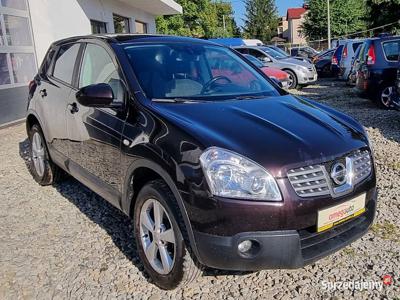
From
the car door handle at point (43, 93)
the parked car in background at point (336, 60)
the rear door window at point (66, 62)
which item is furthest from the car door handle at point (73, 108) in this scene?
the parked car in background at point (336, 60)

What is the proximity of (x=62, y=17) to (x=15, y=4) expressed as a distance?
1.60 m

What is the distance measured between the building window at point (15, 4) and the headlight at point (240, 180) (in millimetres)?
8619

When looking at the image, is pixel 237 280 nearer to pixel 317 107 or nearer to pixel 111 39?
pixel 317 107

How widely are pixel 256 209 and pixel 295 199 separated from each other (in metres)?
0.23

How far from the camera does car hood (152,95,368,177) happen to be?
236 cm

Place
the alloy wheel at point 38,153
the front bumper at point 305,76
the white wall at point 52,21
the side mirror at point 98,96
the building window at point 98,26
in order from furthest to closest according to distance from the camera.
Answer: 1. the front bumper at point 305,76
2. the building window at point 98,26
3. the white wall at point 52,21
4. the alloy wheel at point 38,153
5. the side mirror at point 98,96

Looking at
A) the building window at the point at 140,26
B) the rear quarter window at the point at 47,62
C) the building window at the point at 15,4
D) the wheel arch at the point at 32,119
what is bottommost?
the wheel arch at the point at 32,119

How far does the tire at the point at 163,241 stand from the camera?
247 cm

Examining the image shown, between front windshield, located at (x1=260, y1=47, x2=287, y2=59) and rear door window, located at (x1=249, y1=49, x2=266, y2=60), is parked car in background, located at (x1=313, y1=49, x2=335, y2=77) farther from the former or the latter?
rear door window, located at (x1=249, y1=49, x2=266, y2=60)

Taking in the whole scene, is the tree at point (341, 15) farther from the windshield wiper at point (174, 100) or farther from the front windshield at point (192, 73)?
the windshield wiper at point (174, 100)

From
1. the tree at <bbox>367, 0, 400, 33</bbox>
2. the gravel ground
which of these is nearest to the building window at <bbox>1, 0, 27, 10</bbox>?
the gravel ground

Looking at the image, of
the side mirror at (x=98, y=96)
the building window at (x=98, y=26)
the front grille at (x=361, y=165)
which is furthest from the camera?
the building window at (x=98, y=26)

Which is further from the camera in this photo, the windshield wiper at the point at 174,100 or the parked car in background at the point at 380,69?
the parked car in background at the point at 380,69

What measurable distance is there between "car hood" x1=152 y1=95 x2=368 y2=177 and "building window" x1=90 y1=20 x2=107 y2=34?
10995 mm
